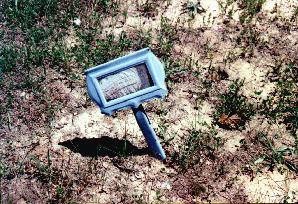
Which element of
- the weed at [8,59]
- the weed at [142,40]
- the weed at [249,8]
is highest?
the weed at [249,8]

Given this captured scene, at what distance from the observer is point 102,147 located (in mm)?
4402

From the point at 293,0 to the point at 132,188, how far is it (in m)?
4.07

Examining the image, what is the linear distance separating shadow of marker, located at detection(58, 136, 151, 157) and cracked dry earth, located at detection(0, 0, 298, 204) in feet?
0.04

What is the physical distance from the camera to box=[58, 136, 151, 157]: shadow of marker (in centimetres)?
434

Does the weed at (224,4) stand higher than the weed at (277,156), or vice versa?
the weed at (224,4)

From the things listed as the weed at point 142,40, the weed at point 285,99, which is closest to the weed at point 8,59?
the weed at point 142,40

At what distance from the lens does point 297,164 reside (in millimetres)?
4270

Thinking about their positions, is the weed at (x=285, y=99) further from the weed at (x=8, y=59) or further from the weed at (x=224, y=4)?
the weed at (x=8, y=59)

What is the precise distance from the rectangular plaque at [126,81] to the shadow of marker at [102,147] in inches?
35.2

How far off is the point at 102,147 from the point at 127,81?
112 cm

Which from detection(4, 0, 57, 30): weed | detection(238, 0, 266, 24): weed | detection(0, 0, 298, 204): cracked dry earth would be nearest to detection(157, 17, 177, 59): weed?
detection(0, 0, 298, 204): cracked dry earth

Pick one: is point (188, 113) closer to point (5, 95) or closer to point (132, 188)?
point (132, 188)

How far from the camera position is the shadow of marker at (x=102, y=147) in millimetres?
4340

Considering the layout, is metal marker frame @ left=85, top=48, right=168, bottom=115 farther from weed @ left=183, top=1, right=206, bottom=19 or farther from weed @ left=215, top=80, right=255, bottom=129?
weed @ left=183, top=1, right=206, bottom=19
